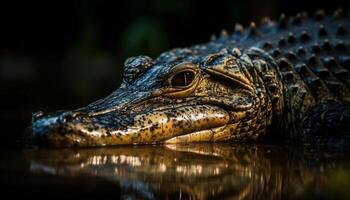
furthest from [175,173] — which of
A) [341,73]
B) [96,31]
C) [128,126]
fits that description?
[96,31]

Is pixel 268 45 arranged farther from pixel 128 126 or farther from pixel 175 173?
pixel 175 173

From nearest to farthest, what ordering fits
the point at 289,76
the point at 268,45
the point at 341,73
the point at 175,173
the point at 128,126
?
the point at 175,173 → the point at 128,126 → the point at 289,76 → the point at 341,73 → the point at 268,45

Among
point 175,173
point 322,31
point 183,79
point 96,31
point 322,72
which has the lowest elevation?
point 175,173

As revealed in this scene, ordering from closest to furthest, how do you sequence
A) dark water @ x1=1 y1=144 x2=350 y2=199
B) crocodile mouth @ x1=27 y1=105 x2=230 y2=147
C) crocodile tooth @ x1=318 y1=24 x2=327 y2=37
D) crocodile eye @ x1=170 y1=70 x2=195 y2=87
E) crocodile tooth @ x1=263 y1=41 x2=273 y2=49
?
dark water @ x1=1 y1=144 x2=350 y2=199 < crocodile mouth @ x1=27 y1=105 x2=230 y2=147 < crocodile eye @ x1=170 y1=70 x2=195 y2=87 < crocodile tooth @ x1=263 y1=41 x2=273 y2=49 < crocodile tooth @ x1=318 y1=24 x2=327 y2=37

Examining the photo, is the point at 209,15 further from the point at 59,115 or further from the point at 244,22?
the point at 59,115

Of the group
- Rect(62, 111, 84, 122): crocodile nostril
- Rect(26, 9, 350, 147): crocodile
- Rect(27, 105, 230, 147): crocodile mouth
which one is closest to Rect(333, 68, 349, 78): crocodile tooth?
Rect(26, 9, 350, 147): crocodile

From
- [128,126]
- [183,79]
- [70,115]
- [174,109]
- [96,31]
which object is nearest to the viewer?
[70,115]

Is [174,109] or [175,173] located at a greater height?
[174,109]

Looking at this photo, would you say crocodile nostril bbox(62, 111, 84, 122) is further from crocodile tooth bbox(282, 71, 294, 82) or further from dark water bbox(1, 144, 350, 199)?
crocodile tooth bbox(282, 71, 294, 82)
